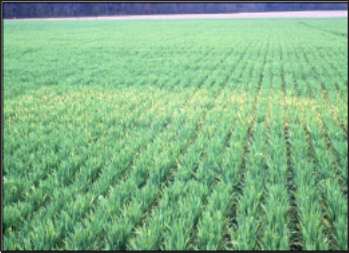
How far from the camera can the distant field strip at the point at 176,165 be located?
2092mm

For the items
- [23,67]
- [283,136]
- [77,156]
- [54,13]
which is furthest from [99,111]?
[54,13]

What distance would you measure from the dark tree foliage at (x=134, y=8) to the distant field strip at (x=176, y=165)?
4638 centimetres

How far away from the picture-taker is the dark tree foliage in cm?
4512

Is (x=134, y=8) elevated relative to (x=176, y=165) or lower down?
elevated

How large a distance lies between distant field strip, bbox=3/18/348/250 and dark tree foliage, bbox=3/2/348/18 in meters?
46.4

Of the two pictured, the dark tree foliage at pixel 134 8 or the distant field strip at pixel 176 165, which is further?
the dark tree foliage at pixel 134 8

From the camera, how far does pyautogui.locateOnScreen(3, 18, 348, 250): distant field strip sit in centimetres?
209

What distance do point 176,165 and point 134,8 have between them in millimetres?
52927

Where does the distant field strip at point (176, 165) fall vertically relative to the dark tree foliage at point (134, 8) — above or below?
below

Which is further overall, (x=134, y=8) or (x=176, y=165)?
(x=134, y=8)

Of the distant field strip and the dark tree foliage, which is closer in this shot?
the distant field strip

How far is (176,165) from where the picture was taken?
10.7 ft

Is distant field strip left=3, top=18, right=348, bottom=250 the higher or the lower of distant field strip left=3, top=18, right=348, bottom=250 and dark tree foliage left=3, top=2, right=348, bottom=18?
the lower

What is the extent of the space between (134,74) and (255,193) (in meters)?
6.38
